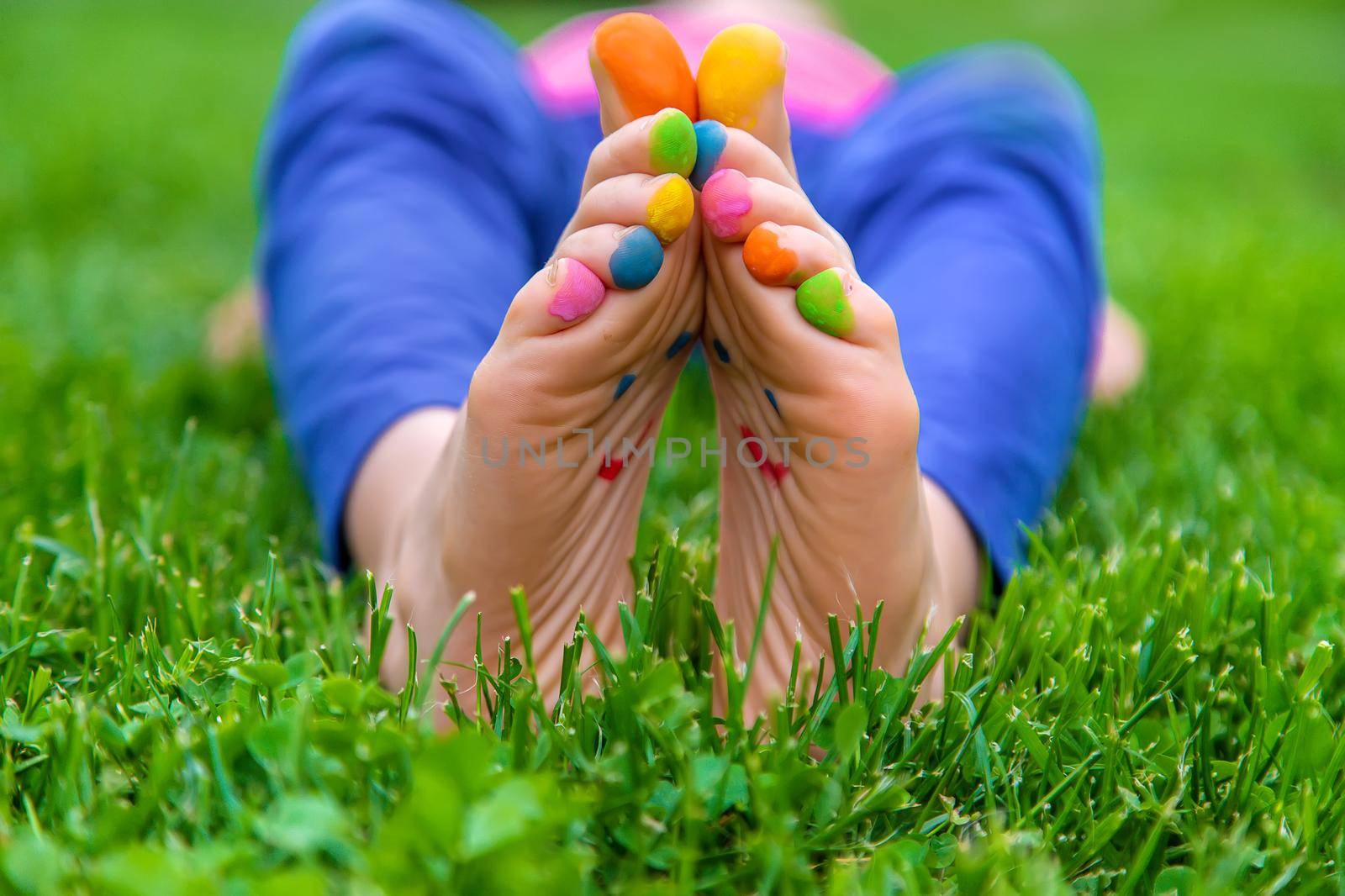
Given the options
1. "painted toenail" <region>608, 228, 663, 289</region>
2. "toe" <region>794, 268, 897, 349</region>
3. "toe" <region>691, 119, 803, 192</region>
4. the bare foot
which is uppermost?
"toe" <region>691, 119, 803, 192</region>

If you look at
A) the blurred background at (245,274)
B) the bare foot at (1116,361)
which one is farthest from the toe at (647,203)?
the bare foot at (1116,361)

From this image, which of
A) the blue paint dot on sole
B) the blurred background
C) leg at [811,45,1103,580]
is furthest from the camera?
the blurred background

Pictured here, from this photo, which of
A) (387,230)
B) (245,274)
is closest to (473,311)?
(387,230)

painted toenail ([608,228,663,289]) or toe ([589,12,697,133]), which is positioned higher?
toe ([589,12,697,133])

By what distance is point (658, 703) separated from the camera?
0.78 metres

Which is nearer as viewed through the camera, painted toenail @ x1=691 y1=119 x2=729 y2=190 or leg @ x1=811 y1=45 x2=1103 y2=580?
painted toenail @ x1=691 y1=119 x2=729 y2=190

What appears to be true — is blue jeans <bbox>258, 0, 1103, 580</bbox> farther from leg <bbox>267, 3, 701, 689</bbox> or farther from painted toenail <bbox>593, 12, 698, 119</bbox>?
painted toenail <bbox>593, 12, 698, 119</bbox>

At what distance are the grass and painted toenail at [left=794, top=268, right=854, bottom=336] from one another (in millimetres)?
240

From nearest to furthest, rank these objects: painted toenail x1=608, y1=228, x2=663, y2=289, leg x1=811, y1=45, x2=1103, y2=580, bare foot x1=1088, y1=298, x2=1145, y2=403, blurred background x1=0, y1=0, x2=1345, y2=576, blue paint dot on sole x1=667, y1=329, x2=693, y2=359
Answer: painted toenail x1=608, y1=228, x2=663, y2=289
blue paint dot on sole x1=667, y1=329, x2=693, y2=359
leg x1=811, y1=45, x2=1103, y2=580
blurred background x1=0, y1=0, x2=1345, y2=576
bare foot x1=1088, y1=298, x2=1145, y2=403

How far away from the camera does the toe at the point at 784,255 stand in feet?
2.70

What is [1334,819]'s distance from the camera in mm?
791

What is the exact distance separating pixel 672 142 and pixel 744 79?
96mm

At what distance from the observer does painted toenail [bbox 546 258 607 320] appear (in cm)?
81

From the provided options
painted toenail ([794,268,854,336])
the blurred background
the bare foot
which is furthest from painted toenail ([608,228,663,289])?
the bare foot
